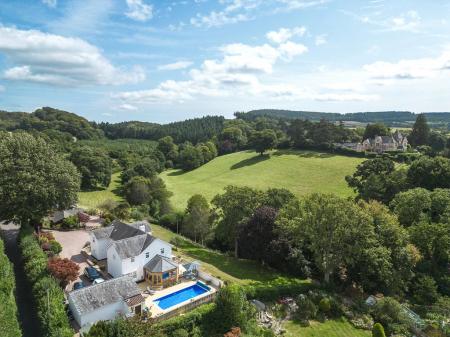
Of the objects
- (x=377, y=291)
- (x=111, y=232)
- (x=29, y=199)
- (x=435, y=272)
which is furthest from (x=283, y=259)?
(x=29, y=199)

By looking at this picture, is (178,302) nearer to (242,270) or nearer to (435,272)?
(242,270)

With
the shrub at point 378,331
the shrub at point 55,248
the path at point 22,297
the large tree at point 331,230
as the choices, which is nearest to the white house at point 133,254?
the shrub at point 55,248

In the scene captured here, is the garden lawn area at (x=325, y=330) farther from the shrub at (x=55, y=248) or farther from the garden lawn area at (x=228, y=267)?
the shrub at (x=55, y=248)

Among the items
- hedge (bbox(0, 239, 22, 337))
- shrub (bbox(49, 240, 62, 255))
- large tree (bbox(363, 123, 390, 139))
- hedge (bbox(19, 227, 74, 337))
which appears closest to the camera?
hedge (bbox(0, 239, 22, 337))

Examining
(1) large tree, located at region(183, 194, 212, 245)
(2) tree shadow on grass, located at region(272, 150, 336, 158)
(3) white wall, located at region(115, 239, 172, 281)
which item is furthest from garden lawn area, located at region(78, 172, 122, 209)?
(2) tree shadow on grass, located at region(272, 150, 336, 158)

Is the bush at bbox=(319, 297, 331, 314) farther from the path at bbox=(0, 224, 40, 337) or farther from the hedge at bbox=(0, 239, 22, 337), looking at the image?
the hedge at bbox=(0, 239, 22, 337)
